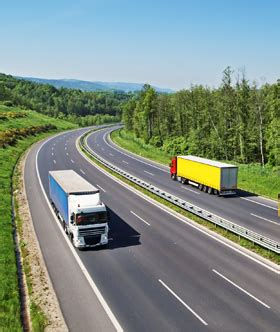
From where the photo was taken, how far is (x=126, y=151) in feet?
282

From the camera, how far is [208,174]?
4353 cm

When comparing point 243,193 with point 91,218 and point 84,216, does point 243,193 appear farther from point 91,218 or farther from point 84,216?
point 84,216

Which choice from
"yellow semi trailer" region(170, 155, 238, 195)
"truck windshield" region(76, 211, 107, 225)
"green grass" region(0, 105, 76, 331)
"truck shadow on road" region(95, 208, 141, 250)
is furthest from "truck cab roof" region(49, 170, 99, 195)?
"yellow semi trailer" region(170, 155, 238, 195)

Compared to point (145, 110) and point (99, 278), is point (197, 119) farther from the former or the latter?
point (99, 278)

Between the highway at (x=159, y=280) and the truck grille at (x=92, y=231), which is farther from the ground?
the truck grille at (x=92, y=231)

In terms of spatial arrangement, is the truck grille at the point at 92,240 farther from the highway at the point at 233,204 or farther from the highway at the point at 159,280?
the highway at the point at 233,204

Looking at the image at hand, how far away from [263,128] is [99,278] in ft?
186

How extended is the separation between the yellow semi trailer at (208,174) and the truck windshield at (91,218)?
19558 millimetres

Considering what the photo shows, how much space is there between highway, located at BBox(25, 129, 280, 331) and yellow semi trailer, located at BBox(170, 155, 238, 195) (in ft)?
35.3

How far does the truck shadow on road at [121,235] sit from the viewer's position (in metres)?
26.6

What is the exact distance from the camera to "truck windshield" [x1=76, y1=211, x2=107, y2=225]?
82.0 feet

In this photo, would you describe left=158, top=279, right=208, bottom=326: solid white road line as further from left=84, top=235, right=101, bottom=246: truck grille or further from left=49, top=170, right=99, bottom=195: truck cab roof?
left=49, top=170, right=99, bottom=195: truck cab roof

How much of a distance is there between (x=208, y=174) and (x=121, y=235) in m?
18.1

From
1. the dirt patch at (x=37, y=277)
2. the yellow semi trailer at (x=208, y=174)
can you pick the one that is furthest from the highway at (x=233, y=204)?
the dirt patch at (x=37, y=277)
